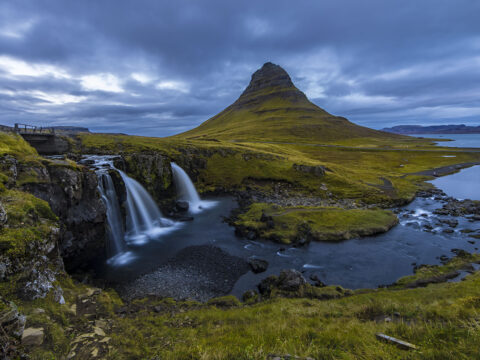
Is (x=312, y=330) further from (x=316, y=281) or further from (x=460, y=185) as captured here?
(x=460, y=185)

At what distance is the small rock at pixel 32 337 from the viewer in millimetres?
8789

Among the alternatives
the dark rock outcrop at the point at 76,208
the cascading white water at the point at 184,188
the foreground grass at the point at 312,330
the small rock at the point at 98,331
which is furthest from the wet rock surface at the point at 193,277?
the cascading white water at the point at 184,188

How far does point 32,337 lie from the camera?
900 centimetres

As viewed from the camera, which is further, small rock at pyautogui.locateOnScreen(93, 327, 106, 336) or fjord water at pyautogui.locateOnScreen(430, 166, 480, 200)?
fjord water at pyautogui.locateOnScreen(430, 166, 480, 200)

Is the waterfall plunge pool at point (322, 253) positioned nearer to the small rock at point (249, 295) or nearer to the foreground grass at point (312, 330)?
the small rock at point (249, 295)

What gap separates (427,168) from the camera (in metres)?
101

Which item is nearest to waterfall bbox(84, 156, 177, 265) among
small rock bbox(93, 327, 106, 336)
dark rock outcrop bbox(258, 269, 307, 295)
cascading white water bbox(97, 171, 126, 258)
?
cascading white water bbox(97, 171, 126, 258)

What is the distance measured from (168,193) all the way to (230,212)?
1658 centimetres

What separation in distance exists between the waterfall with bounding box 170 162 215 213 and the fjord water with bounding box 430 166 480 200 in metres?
64.7

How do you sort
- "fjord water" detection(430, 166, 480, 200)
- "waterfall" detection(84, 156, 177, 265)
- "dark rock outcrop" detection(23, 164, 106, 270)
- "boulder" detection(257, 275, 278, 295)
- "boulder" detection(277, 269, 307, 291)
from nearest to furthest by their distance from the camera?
"boulder" detection(277, 269, 307, 291)
"boulder" detection(257, 275, 278, 295)
"dark rock outcrop" detection(23, 164, 106, 270)
"waterfall" detection(84, 156, 177, 265)
"fjord water" detection(430, 166, 480, 200)

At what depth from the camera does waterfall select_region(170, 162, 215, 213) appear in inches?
2019

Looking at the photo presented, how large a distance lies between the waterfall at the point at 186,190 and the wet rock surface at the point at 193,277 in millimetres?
21670

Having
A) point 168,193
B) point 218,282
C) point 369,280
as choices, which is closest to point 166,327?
point 218,282

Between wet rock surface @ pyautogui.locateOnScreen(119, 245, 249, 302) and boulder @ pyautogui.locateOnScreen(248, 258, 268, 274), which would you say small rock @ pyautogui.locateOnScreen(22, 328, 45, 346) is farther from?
boulder @ pyautogui.locateOnScreen(248, 258, 268, 274)
